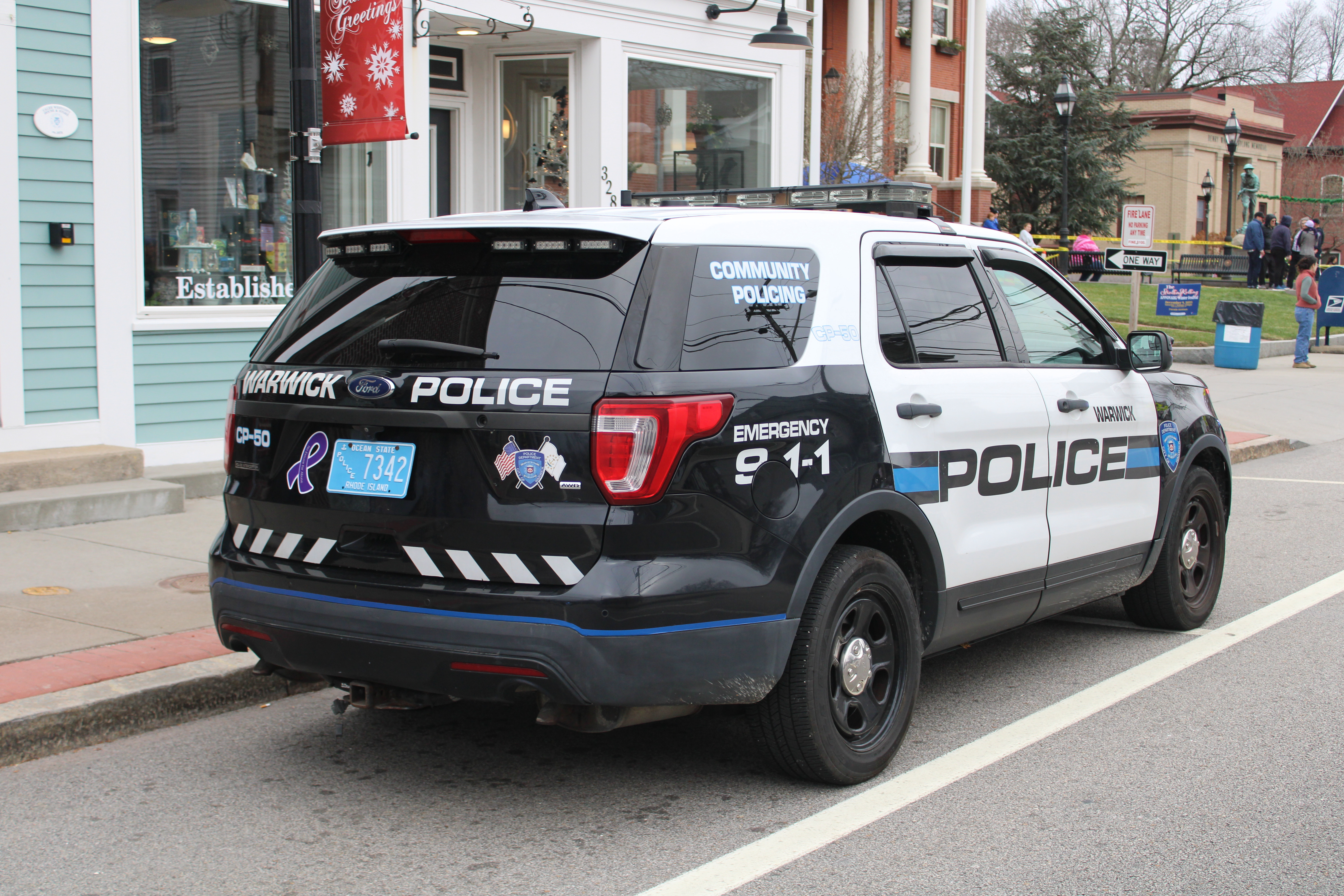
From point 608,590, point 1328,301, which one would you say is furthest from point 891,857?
point 1328,301

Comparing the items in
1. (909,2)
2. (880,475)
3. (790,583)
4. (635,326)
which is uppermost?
(909,2)

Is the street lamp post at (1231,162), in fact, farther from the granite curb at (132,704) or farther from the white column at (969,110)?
the granite curb at (132,704)

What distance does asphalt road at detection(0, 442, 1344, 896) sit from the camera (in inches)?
151

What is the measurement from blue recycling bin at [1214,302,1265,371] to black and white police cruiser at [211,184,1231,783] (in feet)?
54.5

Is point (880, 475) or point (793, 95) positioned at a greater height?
point (793, 95)

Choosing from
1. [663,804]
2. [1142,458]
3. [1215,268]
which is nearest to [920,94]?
[1215,268]

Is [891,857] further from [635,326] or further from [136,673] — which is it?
[136,673]

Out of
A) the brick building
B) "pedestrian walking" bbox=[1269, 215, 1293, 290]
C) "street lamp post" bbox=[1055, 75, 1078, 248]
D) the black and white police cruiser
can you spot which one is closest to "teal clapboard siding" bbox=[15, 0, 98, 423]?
the black and white police cruiser

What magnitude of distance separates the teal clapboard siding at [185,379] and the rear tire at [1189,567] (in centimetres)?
620

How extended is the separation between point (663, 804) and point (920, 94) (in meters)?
28.3

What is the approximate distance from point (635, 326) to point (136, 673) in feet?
8.69

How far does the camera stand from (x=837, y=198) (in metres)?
5.47

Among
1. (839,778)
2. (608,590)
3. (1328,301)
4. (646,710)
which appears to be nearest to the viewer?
(608,590)

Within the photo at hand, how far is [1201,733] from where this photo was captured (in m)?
5.09
